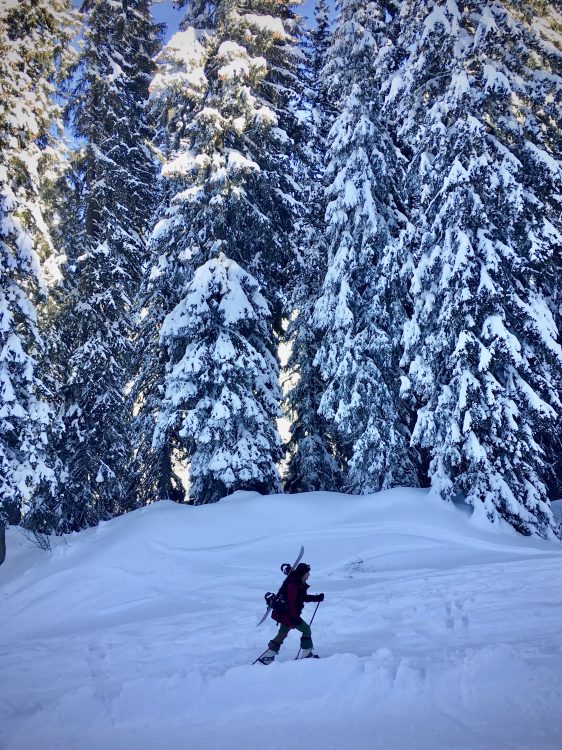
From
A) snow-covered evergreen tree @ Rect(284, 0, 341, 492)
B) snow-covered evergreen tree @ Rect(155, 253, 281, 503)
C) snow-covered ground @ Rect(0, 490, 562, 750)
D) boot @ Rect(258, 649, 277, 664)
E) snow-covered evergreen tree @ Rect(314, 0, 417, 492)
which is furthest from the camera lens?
snow-covered evergreen tree @ Rect(284, 0, 341, 492)

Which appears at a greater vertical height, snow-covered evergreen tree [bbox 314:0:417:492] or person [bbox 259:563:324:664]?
snow-covered evergreen tree [bbox 314:0:417:492]

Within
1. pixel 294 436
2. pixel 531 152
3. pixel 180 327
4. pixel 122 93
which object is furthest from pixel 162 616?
pixel 122 93

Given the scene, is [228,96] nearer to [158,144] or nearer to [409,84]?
[409,84]

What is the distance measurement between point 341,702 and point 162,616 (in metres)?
4.14

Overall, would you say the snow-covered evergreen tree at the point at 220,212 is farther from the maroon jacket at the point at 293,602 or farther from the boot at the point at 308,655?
the boot at the point at 308,655

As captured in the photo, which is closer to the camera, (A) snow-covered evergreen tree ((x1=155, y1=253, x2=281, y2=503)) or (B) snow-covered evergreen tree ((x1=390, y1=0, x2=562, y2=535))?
(B) snow-covered evergreen tree ((x1=390, y1=0, x2=562, y2=535))

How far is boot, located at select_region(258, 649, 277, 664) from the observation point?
5.78 metres

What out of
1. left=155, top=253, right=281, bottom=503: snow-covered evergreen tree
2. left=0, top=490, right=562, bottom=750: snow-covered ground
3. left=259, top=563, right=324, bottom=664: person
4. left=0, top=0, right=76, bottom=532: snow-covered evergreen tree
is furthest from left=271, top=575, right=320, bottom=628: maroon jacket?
left=0, top=0, right=76, bottom=532: snow-covered evergreen tree

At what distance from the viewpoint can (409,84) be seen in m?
12.2

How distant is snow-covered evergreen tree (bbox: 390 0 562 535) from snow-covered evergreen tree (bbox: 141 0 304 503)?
4.06m

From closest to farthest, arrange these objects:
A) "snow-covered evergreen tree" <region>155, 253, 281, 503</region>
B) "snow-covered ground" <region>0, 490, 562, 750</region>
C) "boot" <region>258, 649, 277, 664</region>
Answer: "snow-covered ground" <region>0, 490, 562, 750</region>, "boot" <region>258, 649, 277, 664</region>, "snow-covered evergreen tree" <region>155, 253, 281, 503</region>

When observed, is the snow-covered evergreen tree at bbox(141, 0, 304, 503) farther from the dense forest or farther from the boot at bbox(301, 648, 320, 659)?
the boot at bbox(301, 648, 320, 659)

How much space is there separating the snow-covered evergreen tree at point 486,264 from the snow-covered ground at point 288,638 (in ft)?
4.76

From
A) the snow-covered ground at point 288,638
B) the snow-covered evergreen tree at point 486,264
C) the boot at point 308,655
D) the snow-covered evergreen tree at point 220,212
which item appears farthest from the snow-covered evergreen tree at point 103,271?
the boot at point 308,655
